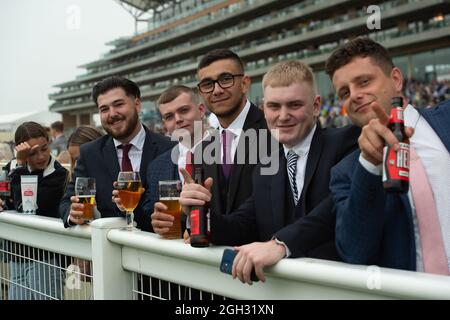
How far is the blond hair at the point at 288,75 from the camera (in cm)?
230

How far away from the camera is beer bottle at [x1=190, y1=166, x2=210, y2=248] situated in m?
1.74

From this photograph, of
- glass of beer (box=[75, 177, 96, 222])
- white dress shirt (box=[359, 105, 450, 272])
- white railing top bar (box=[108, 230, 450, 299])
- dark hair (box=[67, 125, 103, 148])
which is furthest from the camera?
dark hair (box=[67, 125, 103, 148])

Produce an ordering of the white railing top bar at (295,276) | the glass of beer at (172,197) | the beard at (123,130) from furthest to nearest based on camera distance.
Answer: the beard at (123,130) → the glass of beer at (172,197) → the white railing top bar at (295,276)

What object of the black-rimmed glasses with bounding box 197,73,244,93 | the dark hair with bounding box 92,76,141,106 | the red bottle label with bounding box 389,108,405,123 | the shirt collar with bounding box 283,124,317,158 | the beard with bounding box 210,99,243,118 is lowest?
the shirt collar with bounding box 283,124,317,158

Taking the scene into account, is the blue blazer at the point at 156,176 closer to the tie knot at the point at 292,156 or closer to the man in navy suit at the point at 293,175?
the man in navy suit at the point at 293,175

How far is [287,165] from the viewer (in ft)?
7.37

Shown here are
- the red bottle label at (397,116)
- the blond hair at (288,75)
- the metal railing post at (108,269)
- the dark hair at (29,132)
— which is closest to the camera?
the red bottle label at (397,116)

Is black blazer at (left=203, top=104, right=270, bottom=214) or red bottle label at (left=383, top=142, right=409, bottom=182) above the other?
red bottle label at (left=383, top=142, right=409, bottom=182)

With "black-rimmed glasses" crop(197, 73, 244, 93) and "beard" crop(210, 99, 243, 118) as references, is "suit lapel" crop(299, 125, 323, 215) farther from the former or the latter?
"black-rimmed glasses" crop(197, 73, 244, 93)

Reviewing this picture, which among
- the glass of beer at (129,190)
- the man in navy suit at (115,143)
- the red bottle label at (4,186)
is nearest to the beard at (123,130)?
the man in navy suit at (115,143)

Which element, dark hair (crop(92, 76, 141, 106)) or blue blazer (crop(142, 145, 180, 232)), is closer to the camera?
blue blazer (crop(142, 145, 180, 232))

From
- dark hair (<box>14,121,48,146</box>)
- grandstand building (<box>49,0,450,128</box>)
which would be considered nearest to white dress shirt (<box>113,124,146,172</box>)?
dark hair (<box>14,121,48,146</box>)

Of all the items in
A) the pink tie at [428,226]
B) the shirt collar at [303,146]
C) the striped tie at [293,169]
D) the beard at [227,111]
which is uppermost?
the beard at [227,111]

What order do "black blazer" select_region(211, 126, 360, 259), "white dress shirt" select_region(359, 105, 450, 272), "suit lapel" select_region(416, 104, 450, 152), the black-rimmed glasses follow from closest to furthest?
"white dress shirt" select_region(359, 105, 450, 272), "suit lapel" select_region(416, 104, 450, 152), "black blazer" select_region(211, 126, 360, 259), the black-rimmed glasses
